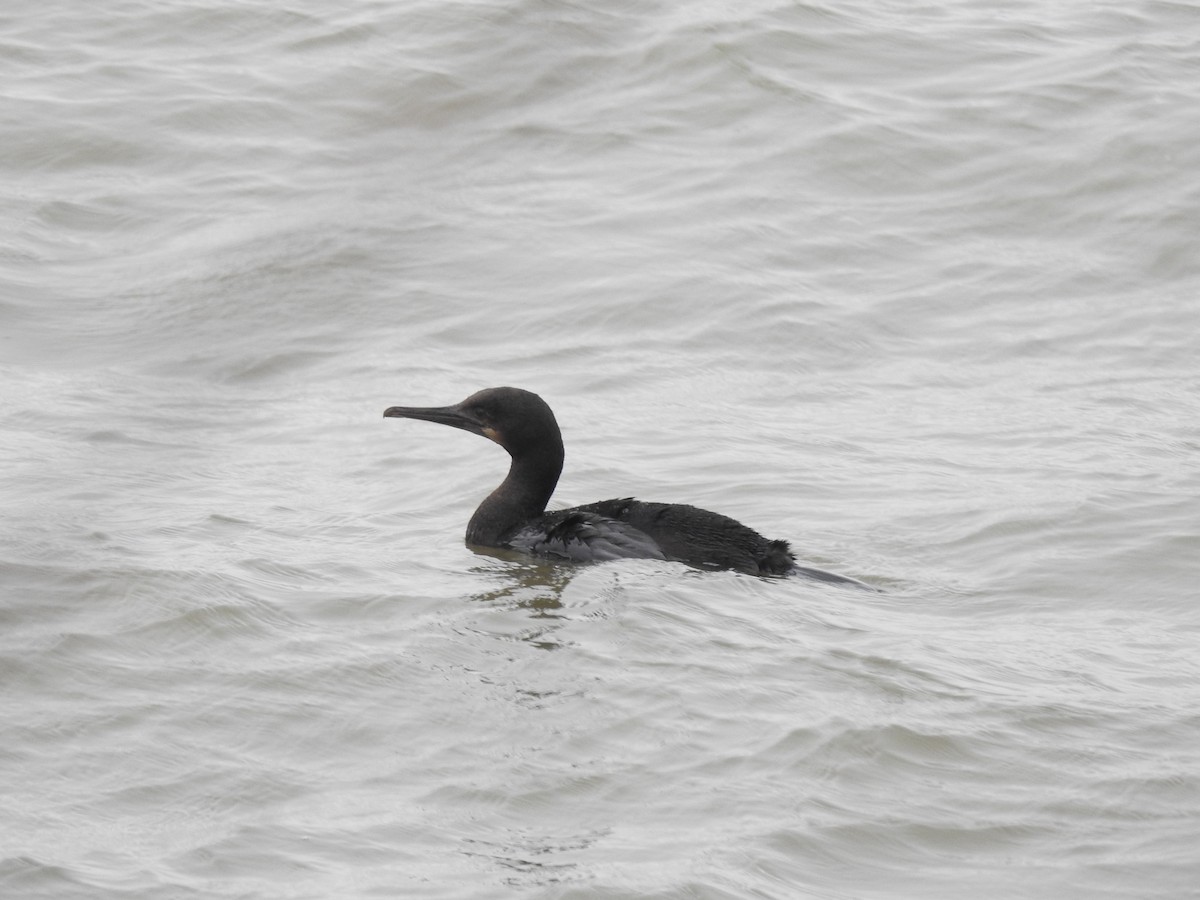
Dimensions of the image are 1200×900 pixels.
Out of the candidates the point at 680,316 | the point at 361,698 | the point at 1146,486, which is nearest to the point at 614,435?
the point at 680,316

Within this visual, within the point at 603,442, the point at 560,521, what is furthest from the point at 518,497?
the point at 603,442

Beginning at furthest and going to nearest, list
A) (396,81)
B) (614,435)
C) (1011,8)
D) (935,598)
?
1. (1011,8)
2. (396,81)
3. (614,435)
4. (935,598)

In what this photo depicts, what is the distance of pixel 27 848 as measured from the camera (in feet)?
16.1

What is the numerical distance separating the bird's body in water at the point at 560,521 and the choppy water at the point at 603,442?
0.19 metres

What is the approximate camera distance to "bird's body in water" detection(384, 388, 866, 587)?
7.54m

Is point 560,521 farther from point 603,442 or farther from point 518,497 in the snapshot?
point 603,442

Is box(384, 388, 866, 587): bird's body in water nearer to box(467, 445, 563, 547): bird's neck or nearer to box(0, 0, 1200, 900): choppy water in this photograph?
box(467, 445, 563, 547): bird's neck

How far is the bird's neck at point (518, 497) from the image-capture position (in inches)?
315

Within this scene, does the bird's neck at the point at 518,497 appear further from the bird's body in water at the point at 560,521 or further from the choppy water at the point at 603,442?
the choppy water at the point at 603,442

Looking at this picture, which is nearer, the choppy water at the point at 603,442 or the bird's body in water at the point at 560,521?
the choppy water at the point at 603,442

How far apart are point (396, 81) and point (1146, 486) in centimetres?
720

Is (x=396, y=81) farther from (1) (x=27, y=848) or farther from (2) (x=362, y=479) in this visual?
(1) (x=27, y=848)

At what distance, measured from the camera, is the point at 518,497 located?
26.6 feet

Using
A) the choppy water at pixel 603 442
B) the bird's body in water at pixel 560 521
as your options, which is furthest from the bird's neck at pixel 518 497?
the choppy water at pixel 603 442
